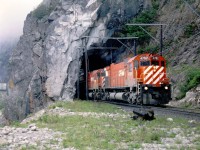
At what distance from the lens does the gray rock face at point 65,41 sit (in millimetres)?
37031

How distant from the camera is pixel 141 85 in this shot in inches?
859

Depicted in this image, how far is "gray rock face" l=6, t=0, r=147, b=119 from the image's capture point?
121 ft

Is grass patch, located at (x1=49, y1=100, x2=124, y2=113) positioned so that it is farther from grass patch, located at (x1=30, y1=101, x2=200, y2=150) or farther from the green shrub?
the green shrub

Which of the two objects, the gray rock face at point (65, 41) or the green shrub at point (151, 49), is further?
the gray rock face at point (65, 41)

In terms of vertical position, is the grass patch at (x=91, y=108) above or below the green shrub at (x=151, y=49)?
below

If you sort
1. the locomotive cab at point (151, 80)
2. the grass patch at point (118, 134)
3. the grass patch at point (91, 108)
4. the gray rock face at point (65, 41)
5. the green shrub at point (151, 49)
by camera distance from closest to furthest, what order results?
1. the grass patch at point (118, 134)
2. the grass patch at point (91, 108)
3. the locomotive cab at point (151, 80)
4. the green shrub at point (151, 49)
5. the gray rock face at point (65, 41)

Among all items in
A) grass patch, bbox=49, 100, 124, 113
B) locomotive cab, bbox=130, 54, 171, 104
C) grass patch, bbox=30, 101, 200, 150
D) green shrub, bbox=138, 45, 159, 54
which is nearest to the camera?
grass patch, bbox=30, 101, 200, 150

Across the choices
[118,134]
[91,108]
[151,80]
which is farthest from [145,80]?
[118,134]

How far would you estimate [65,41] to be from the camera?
38.8 meters

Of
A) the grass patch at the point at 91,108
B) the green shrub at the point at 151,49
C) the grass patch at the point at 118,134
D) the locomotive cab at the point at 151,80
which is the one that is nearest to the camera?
the grass patch at the point at 118,134

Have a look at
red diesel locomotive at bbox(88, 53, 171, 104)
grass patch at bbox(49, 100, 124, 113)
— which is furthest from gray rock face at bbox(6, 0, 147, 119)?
grass patch at bbox(49, 100, 124, 113)

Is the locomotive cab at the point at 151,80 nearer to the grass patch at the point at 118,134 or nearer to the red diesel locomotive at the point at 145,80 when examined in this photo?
the red diesel locomotive at the point at 145,80

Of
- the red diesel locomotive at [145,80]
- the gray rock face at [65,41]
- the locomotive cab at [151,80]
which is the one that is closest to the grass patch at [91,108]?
the red diesel locomotive at [145,80]

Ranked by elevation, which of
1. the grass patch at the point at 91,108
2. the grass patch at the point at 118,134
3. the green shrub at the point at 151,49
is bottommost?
the grass patch at the point at 118,134
